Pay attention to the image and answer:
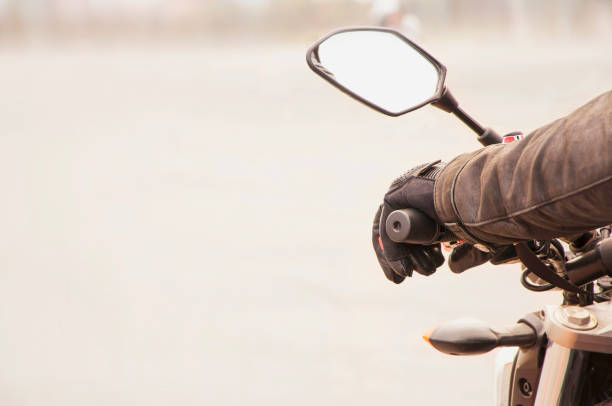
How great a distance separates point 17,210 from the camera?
342 centimetres

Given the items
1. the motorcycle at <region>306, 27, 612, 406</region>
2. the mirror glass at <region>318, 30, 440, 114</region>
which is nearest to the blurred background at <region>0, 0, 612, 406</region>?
the motorcycle at <region>306, 27, 612, 406</region>

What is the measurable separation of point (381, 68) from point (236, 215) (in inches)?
90.5

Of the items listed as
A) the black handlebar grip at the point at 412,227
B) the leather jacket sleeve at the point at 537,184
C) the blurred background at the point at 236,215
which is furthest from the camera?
the blurred background at the point at 236,215

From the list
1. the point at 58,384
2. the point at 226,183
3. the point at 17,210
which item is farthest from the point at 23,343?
the point at 226,183

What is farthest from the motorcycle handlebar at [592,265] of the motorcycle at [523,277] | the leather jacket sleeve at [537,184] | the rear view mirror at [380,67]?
the rear view mirror at [380,67]

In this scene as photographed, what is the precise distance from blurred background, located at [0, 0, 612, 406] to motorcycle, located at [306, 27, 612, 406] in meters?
1.24

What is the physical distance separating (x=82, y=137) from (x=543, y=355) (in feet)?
13.2

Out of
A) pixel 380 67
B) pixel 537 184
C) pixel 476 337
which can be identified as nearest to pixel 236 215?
pixel 380 67

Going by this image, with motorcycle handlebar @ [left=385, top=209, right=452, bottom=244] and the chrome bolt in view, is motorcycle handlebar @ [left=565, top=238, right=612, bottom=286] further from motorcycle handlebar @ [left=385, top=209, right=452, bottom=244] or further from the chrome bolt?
motorcycle handlebar @ [left=385, top=209, right=452, bottom=244]

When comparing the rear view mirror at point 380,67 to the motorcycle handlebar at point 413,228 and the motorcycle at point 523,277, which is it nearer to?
the motorcycle at point 523,277

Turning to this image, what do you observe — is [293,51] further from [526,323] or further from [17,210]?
[526,323]

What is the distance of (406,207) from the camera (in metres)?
0.86

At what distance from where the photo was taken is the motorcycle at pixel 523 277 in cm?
82

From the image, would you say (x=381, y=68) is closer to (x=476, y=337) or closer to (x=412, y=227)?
(x=412, y=227)
